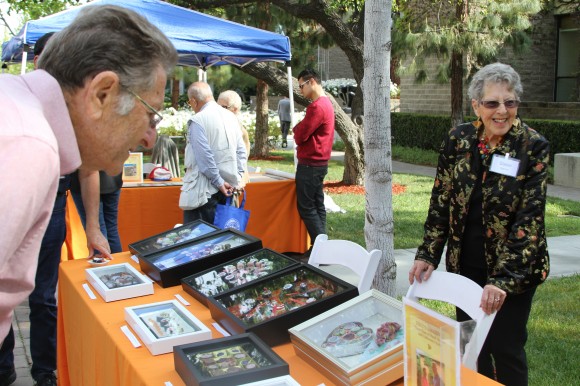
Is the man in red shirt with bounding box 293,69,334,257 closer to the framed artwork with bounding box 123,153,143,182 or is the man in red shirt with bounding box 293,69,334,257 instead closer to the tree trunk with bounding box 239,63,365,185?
the framed artwork with bounding box 123,153,143,182

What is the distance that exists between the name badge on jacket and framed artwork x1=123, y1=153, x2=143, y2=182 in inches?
180

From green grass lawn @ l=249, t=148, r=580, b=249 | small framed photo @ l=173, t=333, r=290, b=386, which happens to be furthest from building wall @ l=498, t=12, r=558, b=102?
small framed photo @ l=173, t=333, r=290, b=386

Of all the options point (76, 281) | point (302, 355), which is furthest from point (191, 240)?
point (302, 355)

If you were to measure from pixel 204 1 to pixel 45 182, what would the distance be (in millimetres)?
11060

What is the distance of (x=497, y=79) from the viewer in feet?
9.76

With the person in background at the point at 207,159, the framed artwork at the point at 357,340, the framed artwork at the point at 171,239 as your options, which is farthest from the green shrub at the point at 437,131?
the framed artwork at the point at 357,340

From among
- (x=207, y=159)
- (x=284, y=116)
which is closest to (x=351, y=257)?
(x=207, y=159)

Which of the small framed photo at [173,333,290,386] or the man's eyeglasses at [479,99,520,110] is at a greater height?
the man's eyeglasses at [479,99,520,110]

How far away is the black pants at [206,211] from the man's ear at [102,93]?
470 cm

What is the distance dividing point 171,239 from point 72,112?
229cm

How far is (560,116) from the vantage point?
16969 mm

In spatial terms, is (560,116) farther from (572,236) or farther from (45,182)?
(45,182)

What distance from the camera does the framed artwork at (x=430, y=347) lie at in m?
1.53

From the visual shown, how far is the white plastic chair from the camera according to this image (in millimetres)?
2627
